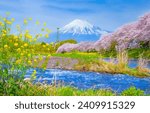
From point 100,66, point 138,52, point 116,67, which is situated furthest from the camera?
point 138,52

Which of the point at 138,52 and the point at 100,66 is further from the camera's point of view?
the point at 138,52

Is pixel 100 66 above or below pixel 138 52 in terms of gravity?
below

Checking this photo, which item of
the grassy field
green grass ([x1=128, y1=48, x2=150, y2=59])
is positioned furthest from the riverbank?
green grass ([x1=128, y1=48, x2=150, y2=59])

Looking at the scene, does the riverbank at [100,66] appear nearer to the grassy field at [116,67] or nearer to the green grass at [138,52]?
the grassy field at [116,67]

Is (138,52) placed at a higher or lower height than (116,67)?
higher

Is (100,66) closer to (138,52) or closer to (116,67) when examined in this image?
(116,67)

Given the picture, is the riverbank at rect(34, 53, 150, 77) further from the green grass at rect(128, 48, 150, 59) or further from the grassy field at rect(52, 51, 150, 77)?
the green grass at rect(128, 48, 150, 59)

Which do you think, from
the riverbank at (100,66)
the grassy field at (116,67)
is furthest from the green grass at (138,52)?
the grassy field at (116,67)

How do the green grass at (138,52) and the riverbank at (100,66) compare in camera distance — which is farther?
the green grass at (138,52)

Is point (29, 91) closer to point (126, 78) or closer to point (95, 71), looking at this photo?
point (126, 78)

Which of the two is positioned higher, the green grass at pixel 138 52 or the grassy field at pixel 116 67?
the green grass at pixel 138 52

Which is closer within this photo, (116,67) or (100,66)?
(116,67)

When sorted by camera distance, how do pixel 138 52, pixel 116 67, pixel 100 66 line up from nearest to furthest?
pixel 116 67 < pixel 100 66 < pixel 138 52

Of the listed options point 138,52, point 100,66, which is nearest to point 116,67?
point 100,66
